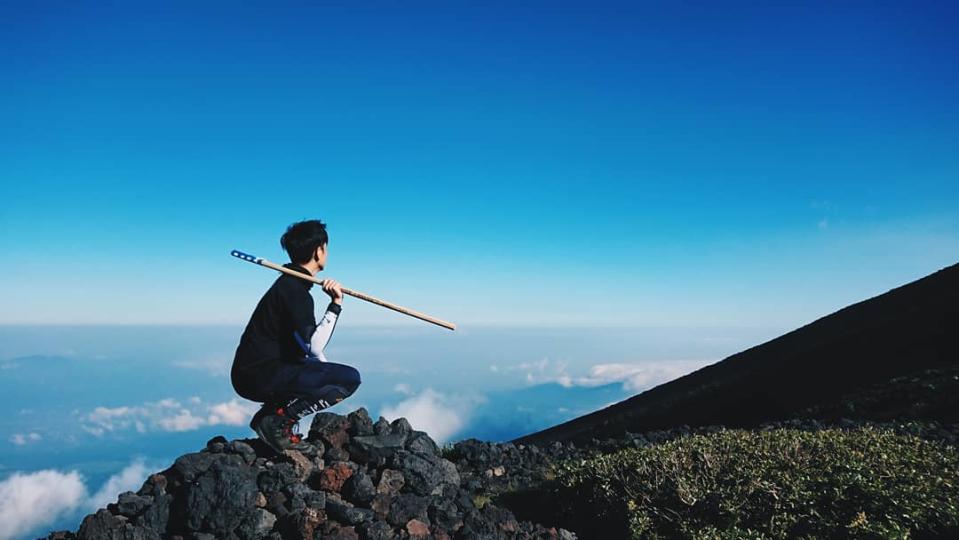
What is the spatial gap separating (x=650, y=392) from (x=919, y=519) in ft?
57.7

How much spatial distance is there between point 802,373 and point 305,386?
53.5 ft

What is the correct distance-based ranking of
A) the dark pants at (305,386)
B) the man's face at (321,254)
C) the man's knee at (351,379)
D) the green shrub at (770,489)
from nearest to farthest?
the green shrub at (770,489) < the dark pants at (305,386) < the man's face at (321,254) < the man's knee at (351,379)

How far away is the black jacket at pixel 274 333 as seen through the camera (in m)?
7.57

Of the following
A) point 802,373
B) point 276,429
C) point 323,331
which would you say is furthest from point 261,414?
point 802,373

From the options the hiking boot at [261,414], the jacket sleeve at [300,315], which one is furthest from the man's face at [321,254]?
the hiking boot at [261,414]

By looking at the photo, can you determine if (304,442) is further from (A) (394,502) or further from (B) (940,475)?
(B) (940,475)

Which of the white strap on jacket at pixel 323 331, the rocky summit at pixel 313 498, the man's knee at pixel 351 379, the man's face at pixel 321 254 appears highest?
the man's face at pixel 321 254

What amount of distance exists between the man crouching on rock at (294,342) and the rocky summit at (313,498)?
927 mm

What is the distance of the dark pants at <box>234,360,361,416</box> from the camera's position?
7.77 meters

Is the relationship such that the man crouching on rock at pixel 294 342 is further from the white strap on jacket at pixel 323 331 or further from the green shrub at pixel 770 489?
the green shrub at pixel 770 489

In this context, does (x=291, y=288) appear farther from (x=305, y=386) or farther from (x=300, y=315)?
(x=305, y=386)

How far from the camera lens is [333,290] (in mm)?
7664

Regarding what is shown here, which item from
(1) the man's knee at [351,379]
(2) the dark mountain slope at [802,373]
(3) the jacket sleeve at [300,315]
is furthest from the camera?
(2) the dark mountain slope at [802,373]

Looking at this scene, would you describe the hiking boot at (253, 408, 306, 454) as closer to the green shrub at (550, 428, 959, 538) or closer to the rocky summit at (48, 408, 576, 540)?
the rocky summit at (48, 408, 576, 540)
